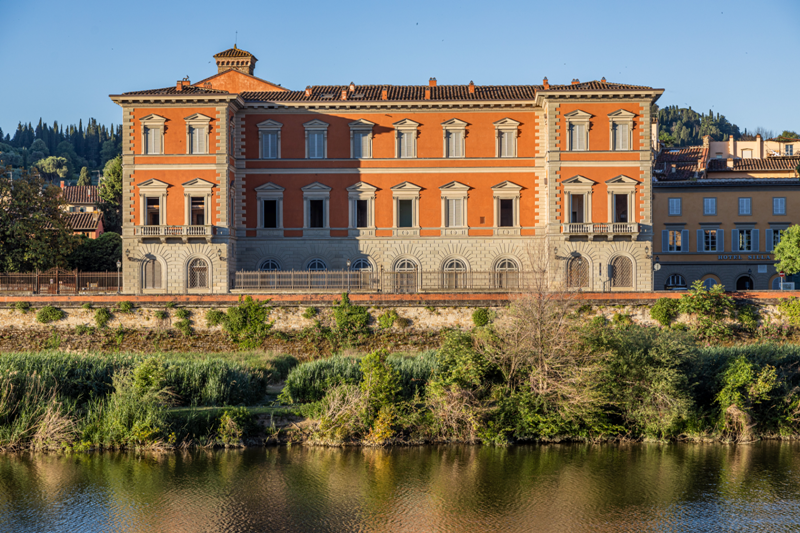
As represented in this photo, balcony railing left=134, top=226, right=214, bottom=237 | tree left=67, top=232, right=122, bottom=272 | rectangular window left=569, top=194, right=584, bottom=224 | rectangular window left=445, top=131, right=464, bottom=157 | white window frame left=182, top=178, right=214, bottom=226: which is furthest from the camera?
tree left=67, top=232, right=122, bottom=272

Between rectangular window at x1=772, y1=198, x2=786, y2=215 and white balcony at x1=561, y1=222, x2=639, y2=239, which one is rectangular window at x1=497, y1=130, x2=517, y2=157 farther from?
rectangular window at x1=772, y1=198, x2=786, y2=215

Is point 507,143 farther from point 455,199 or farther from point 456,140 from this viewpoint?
point 455,199

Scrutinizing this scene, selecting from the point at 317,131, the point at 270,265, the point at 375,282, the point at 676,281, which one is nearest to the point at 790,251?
the point at 676,281

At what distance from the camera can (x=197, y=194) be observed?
3644 centimetres

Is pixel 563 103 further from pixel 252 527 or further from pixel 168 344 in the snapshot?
pixel 252 527

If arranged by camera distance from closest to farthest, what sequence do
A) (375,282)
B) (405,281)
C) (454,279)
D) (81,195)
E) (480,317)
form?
(480,317)
(375,282)
(454,279)
(405,281)
(81,195)

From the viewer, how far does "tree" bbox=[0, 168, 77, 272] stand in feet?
115

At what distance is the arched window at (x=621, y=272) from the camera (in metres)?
36.5

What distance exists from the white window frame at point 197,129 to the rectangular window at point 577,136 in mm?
17654

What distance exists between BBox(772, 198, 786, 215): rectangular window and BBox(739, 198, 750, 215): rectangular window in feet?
4.70

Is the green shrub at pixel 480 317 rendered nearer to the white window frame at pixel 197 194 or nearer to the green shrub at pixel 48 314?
the white window frame at pixel 197 194

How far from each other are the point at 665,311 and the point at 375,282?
12025mm

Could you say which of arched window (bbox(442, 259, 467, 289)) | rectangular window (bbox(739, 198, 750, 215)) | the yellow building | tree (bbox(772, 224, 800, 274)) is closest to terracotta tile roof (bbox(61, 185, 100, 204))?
arched window (bbox(442, 259, 467, 289))

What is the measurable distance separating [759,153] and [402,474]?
4898 centimetres
